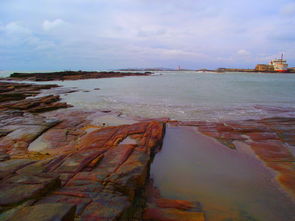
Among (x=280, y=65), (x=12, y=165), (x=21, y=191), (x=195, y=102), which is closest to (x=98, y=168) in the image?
(x=21, y=191)

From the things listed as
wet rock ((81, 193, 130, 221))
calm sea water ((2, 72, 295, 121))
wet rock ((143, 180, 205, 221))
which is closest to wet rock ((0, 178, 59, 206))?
wet rock ((81, 193, 130, 221))

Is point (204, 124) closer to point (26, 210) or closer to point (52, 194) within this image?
point (52, 194)

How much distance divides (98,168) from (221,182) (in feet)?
10.4

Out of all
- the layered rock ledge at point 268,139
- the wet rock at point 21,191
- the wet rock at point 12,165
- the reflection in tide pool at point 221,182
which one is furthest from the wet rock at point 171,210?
the wet rock at point 12,165

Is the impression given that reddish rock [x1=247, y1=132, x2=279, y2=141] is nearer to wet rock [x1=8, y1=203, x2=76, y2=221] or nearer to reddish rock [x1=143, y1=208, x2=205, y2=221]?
reddish rock [x1=143, y1=208, x2=205, y2=221]

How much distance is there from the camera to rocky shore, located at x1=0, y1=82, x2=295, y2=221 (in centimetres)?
282

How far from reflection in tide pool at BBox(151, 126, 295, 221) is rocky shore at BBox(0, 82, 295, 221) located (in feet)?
1.06

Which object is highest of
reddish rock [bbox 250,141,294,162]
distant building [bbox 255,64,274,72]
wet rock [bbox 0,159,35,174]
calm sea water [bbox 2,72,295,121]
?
distant building [bbox 255,64,274,72]

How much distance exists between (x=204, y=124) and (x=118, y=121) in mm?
5123

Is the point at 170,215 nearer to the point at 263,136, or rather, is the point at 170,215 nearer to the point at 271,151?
the point at 271,151

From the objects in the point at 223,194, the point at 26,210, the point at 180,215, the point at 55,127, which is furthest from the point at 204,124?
the point at 26,210

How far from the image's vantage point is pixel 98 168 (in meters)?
4.40

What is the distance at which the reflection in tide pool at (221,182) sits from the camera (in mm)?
3715

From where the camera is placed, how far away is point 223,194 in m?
A: 4.24
